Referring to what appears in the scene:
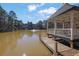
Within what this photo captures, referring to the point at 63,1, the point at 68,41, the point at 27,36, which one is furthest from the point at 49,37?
the point at 63,1

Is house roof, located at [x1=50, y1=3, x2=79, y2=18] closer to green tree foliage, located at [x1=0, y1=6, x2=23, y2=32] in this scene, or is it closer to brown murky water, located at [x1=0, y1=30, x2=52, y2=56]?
brown murky water, located at [x1=0, y1=30, x2=52, y2=56]

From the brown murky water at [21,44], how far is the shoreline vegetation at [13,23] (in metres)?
0.12

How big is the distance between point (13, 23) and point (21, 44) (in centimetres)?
56

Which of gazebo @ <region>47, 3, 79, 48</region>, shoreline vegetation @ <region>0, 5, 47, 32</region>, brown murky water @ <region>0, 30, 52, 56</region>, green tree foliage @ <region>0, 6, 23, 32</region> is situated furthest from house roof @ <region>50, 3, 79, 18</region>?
green tree foliage @ <region>0, 6, 23, 32</region>

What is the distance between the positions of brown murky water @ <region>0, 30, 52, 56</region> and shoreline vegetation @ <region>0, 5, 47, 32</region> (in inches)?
4.6

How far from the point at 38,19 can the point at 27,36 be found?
1.71ft

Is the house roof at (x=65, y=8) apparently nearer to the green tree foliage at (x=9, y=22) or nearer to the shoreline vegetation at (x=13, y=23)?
the shoreline vegetation at (x=13, y=23)

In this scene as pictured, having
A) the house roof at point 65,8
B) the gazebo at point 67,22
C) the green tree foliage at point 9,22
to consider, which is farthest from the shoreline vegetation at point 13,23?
the house roof at point 65,8

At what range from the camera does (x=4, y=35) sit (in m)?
5.30

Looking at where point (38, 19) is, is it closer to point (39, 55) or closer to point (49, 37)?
point (39, 55)

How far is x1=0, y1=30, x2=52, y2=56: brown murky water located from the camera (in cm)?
501

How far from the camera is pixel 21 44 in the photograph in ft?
16.9

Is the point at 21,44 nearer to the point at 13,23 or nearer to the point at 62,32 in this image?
the point at 13,23

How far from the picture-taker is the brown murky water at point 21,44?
197 inches
